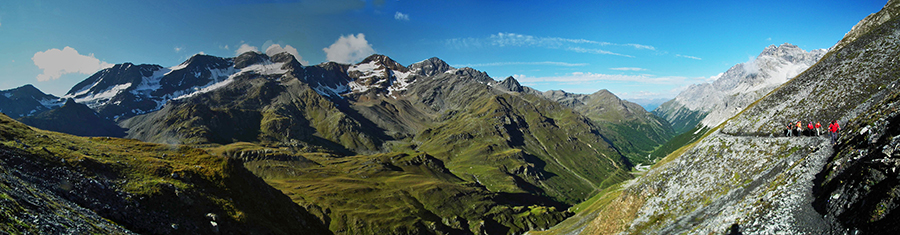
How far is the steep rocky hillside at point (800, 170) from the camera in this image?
20.9 meters

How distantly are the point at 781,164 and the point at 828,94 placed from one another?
17.0 metres

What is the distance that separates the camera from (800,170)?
90.8 ft

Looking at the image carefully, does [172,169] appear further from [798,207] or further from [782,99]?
[782,99]

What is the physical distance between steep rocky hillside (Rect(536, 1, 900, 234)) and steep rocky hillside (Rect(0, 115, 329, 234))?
154 feet

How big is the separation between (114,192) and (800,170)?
194 feet

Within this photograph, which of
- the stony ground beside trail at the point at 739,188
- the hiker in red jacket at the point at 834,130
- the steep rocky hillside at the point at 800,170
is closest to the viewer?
the steep rocky hillside at the point at 800,170

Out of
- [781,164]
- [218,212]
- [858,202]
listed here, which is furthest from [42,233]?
[781,164]

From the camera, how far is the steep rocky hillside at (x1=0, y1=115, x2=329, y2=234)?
21.2 meters

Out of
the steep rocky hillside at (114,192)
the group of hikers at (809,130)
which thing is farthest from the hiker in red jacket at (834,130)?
the steep rocky hillside at (114,192)

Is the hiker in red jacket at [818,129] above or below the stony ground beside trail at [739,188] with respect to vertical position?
above

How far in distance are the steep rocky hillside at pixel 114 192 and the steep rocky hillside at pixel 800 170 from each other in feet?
154

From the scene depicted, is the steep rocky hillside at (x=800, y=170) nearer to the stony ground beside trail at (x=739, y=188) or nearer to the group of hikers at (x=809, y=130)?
the stony ground beside trail at (x=739, y=188)

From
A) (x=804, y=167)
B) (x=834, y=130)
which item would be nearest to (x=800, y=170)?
(x=804, y=167)

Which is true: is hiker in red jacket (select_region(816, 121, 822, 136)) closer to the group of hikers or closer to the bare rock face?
the group of hikers
